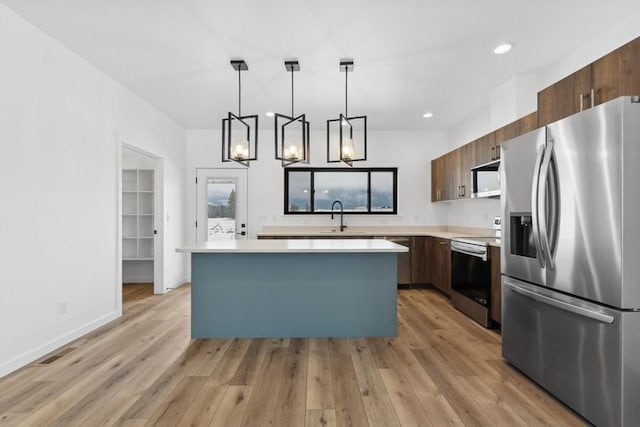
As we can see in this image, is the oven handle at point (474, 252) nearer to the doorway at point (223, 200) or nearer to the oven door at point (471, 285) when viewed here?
the oven door at point (471, 285)

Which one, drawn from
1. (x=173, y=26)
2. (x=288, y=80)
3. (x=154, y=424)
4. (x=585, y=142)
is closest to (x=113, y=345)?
(x=154, y=424)

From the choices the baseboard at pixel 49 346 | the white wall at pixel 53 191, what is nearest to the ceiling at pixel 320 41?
the white wall at pixel 53 191

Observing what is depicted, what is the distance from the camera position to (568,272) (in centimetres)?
196

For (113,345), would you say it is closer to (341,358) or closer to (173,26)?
(341,358)

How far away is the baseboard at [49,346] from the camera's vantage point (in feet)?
8.14

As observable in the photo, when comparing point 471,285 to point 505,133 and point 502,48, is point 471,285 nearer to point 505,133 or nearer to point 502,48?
point 505,133

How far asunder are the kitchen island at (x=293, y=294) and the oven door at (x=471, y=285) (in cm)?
98

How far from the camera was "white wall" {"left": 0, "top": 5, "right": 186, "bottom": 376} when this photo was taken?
2.52m

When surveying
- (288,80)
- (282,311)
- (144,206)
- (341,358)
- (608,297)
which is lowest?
(341,358)

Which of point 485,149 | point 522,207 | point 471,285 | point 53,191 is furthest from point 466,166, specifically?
point 53,191

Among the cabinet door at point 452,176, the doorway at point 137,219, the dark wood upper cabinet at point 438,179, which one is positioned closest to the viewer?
the cabinet door at point 452,176

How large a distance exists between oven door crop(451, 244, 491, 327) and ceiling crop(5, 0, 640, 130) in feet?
6.41

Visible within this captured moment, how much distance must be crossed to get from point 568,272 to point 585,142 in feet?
2.36

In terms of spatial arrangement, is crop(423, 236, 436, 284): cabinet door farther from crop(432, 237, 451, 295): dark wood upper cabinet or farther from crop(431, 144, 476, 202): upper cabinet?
crop(431, 144, 476, 202): upper cabinet
